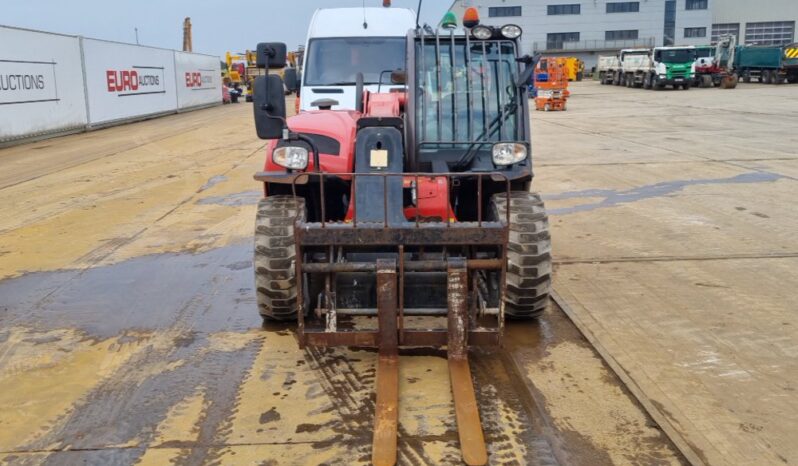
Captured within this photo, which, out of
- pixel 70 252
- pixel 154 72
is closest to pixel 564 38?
pixel 154 72

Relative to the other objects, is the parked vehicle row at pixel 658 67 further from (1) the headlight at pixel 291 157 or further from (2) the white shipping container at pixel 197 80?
(1) the headlight at pixel 291 157

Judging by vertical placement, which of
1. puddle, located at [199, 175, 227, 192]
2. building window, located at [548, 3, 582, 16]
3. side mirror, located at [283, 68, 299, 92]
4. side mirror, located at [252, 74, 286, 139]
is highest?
building window, located at [548, 3, 582, 16]

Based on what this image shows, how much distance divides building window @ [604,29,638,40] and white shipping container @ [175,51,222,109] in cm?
5851

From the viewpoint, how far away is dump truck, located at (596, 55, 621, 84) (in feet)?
174

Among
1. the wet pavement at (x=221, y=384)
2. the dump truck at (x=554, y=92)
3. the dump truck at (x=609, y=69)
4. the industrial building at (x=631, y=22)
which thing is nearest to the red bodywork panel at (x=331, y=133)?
the wet pavement at (x=221, y=384)

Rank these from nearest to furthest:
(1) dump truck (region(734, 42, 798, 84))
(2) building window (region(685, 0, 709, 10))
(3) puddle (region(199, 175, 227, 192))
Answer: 1. (3) puddle (region(199, 175, 227, 192))
2. (1) dump truck (region(734, 42, 798, 84))
3. (2) building window (region(685, 0, 709, 10))

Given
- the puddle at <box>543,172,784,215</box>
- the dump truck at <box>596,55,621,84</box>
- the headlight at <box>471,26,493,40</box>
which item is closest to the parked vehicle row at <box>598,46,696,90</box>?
the dump truck at <box>596,55,621,84</box>

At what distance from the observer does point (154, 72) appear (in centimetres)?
3150

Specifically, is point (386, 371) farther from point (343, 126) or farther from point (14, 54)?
point (14, 54)

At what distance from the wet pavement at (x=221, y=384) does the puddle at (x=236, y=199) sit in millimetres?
3005

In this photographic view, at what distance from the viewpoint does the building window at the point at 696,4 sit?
85.6m

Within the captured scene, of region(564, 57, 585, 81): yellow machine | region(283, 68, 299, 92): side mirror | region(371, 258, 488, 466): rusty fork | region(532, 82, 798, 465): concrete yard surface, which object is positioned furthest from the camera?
region(564, 57, 585, 81): yellow machine

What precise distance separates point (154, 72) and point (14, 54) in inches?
483

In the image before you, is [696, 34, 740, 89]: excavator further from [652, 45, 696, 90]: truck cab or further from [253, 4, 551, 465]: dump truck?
[253, 4, 551, 465]: dump truck
